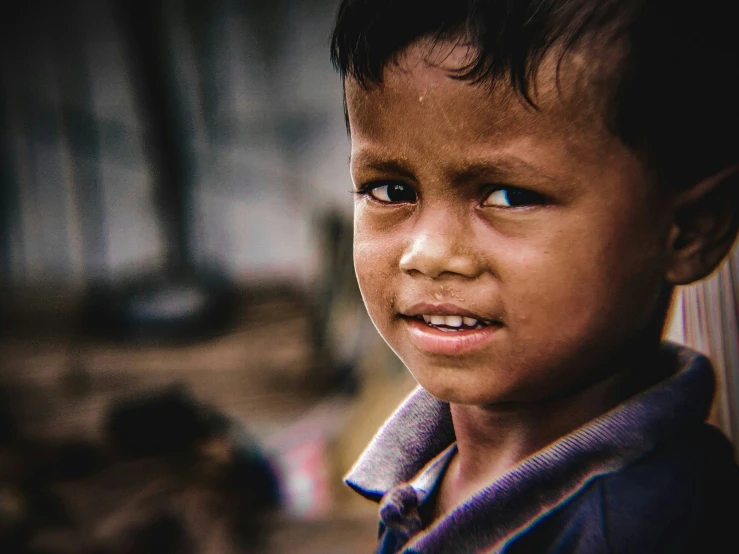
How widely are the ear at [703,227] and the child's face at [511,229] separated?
23 millimetres

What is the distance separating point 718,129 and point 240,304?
11.4ft

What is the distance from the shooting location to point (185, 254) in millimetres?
3916

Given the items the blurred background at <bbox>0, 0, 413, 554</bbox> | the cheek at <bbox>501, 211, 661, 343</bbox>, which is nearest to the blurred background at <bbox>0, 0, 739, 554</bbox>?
the blurred background at <bbox>0, 0, 413, 554</bbox>

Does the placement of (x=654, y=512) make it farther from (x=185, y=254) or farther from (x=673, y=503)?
(x=185, y=254)

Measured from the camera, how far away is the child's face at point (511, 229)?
647 mm

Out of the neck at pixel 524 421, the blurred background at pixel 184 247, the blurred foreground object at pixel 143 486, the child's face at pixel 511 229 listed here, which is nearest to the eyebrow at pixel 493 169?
the child's face at pixel 511 229

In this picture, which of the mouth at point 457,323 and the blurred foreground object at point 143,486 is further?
the blurred foreground object at point 143,486

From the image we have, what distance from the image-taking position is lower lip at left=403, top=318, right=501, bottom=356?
0.71m

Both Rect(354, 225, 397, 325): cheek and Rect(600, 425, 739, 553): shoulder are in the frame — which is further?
Rect(354, 225, 397, 325): cheek

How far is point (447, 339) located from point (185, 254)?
3425 millimetres

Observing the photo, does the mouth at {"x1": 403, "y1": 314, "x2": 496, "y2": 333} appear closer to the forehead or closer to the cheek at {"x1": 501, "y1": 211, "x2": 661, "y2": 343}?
the cheek at {"x1": 501, "y1": 211, "x2": 661, "y2": 343}

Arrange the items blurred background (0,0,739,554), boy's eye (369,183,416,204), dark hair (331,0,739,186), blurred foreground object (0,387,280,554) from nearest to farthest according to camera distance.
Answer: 1. dark hair (331,0,739,186)
2. boy's eye (369,183,416,204)
3. blurred foreground object (0,387,280,554)
4. blurred background (0,0,739,554)

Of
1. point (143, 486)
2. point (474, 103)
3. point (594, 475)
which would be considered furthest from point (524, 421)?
point (143, 486)

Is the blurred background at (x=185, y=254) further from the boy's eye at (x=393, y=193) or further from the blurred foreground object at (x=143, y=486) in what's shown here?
the boy's eye at (x=393, y=193)
